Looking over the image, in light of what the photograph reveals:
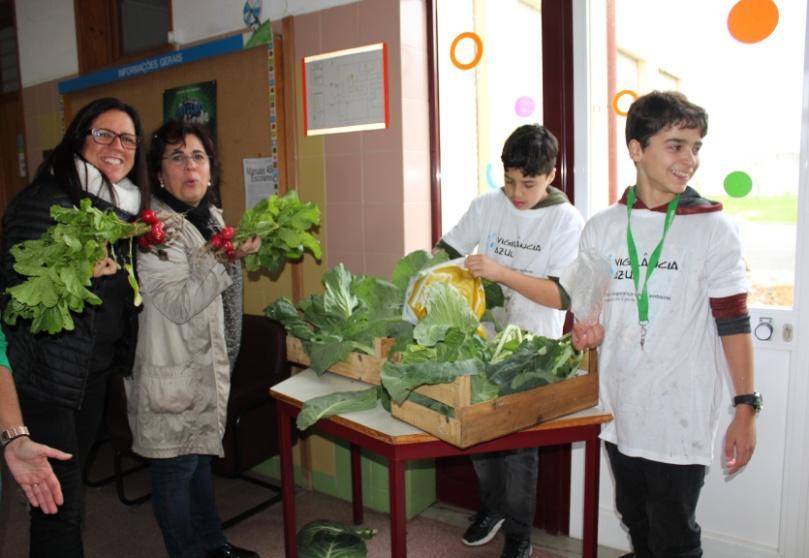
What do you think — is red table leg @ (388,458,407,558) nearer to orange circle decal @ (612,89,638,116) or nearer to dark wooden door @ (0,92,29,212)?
orange circle decal @ (612,89,638,116)

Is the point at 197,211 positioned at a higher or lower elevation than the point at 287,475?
higher

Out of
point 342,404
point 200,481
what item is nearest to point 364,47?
point 342,404

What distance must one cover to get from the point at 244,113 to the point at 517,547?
239 cm

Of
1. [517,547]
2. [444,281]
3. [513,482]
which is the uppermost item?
[444,281]

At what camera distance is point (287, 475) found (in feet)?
7.29

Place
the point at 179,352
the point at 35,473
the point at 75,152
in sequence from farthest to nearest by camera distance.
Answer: the point at 179,352, the point at 75,152, the point at 35,473

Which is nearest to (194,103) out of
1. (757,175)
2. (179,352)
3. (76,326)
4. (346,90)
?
(346,90)

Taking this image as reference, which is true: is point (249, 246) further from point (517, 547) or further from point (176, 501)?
→ point (517, 547)

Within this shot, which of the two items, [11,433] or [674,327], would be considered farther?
[674,327]

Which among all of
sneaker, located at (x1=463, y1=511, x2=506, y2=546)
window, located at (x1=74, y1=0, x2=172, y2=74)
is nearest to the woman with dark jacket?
sneaker, located at (x1=463, y1=511, x2=506, y2=546)

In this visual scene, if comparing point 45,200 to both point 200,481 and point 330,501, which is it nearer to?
point 200,481

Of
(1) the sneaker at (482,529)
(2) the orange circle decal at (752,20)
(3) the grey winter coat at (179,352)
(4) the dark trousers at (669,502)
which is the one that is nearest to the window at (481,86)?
(2) the orange circle decal at (752,20)

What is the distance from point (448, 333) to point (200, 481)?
1.32 metres

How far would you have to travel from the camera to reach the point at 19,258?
5.00ft
